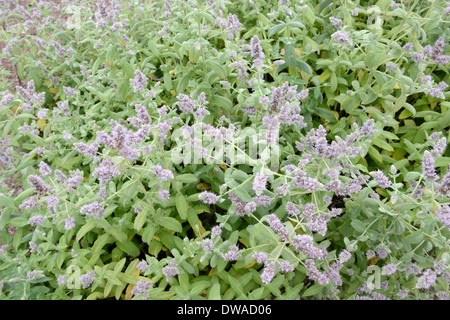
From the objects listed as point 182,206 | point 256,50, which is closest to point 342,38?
point 256,50

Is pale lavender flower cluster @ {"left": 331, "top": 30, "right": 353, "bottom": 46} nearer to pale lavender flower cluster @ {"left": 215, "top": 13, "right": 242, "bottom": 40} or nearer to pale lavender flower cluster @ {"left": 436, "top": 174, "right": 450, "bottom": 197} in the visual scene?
pale lavender flower cluster @ {"left": 215, "top": 13, "right": 242, "bottom": 40}

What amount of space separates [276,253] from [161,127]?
3.26ft

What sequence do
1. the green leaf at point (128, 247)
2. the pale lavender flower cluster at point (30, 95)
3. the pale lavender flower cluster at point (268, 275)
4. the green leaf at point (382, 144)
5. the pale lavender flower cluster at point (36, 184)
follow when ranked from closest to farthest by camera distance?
1. the pale lavender flower cluster at point (268, 275)
2. the pale lavender flower cluster at point (36, 184)
3. the green leaf at point (128, 247)
4. the green leaf at point (382, 144)
5. the pale lavender flower cluster at point (30, 95)

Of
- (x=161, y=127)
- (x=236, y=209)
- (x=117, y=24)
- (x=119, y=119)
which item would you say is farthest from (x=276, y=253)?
(x=117, y=24)

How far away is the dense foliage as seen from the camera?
2.05 metres

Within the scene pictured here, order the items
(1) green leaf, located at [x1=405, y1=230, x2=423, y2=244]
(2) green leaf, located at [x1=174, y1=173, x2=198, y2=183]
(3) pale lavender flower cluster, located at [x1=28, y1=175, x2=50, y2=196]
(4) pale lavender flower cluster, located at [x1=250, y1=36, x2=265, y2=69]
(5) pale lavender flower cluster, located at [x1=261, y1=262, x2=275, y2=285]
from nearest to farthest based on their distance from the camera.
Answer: (5) pale lavender flower cluster, located at [x1=261, y1=262, x2=275, y2=285] → (3) pale lavender flower cluster, located at [x1=28, y1=175, x2=50, y2=196] → (1) green leaf, located at [x1=405, y1=230, x2=423, y2=244] → (4) pale lavender flower cluster, located at [x1=250, y1=36, x2=265, y2=69] → (2) green leaf, located at [x1=174, y1=173, x2=198, y2=183]

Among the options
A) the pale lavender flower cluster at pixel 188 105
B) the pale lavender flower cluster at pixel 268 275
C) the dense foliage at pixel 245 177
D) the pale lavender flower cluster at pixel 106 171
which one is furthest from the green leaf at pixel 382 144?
the pale lavender flower cluster at pixel 106 171

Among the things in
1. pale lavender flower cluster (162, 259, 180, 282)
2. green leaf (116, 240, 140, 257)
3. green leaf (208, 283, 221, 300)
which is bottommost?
green leaf (116, 240, 140, 257)

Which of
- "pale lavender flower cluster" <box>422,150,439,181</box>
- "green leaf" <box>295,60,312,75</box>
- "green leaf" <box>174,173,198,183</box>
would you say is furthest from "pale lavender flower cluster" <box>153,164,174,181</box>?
"green leaf" <box>295,60,312,75</box>

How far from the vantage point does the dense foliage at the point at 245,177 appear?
6.74 feet

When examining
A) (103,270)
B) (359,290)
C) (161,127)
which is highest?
(161,127)

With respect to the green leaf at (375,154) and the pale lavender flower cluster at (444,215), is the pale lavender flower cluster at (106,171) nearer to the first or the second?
the pale lavender flower cluster at (444,215)
